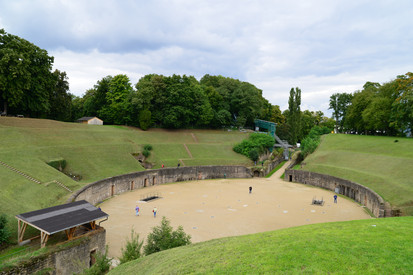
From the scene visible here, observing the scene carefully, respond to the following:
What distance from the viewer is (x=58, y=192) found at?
24422 mm

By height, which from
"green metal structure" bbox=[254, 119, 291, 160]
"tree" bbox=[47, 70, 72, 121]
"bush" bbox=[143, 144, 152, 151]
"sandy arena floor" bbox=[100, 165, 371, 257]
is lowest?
"sandy arena floor" bbox=[100, 165, 371, 257]

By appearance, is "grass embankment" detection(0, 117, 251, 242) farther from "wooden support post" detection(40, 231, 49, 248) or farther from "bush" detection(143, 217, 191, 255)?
"bush" detection(143, 217, 191, 255)

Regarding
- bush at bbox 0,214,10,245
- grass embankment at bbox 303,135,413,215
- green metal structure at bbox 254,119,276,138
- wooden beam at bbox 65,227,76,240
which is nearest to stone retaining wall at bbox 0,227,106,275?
wooden beam at bbox 65,227,76,240

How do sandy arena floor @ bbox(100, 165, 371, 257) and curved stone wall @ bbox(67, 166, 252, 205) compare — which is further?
curved stone wall @ bbox(67, 166, 252, 205)

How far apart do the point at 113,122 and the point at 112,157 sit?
2632cm

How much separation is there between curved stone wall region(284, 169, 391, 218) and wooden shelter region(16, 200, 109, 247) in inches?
1023

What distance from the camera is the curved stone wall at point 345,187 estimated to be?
26.5m

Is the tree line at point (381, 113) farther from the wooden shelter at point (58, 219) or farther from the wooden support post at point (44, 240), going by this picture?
the wooden support post at point (44, 240)

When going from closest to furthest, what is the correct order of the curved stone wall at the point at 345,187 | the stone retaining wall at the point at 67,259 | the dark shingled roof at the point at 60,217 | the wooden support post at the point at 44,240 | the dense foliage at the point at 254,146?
the stone retaining wall at the point at 67,259, the wooden support post at the point at 44,240, the dark shingled roof at the point at 60,217, the curved stone wall at the point at 345,187, the dense foliage at the point at 254,146

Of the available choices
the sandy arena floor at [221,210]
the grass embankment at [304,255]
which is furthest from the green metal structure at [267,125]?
the grass embankment at [304,255]

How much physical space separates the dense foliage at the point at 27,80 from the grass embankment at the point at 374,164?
159ft

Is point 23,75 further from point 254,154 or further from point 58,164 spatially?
point 254,154

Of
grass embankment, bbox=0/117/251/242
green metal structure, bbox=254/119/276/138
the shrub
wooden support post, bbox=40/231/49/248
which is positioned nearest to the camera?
the shrub

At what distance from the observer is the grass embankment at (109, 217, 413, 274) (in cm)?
853
